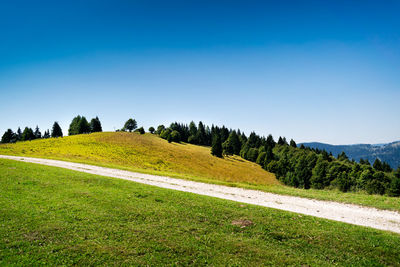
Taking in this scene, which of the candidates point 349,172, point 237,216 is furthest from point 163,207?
point 349,172

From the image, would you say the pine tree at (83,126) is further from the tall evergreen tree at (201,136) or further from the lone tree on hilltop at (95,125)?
the tall evergreen tree at (201,136)

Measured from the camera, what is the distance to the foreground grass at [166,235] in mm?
7828

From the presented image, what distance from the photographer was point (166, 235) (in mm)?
9578

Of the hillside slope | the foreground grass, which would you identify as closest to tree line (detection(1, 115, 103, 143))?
the hillside slope

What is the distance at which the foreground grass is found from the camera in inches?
308

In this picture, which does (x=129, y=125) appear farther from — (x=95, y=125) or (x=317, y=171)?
(x=317, y=171)

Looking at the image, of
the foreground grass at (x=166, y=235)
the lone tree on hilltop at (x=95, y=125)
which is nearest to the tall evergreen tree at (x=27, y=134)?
the lone tree on hilltop at (x=95, y=125)

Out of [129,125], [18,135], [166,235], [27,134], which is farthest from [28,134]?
[166,235]

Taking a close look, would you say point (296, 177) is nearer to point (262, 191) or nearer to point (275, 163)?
point (275, 163)

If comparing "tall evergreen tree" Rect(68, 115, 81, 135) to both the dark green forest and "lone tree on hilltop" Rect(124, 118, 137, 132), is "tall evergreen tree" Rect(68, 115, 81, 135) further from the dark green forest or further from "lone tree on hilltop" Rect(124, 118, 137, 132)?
"lone tree on hilltop" Rect(124, 118, 137, 132)

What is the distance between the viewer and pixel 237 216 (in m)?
12.6

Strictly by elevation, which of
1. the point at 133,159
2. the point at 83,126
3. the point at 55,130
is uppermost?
the point at 83,126

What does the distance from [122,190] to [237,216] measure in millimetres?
10280

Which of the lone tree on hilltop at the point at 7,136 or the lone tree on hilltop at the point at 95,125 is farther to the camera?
the lone tree on hilltop at the point at 95,125
